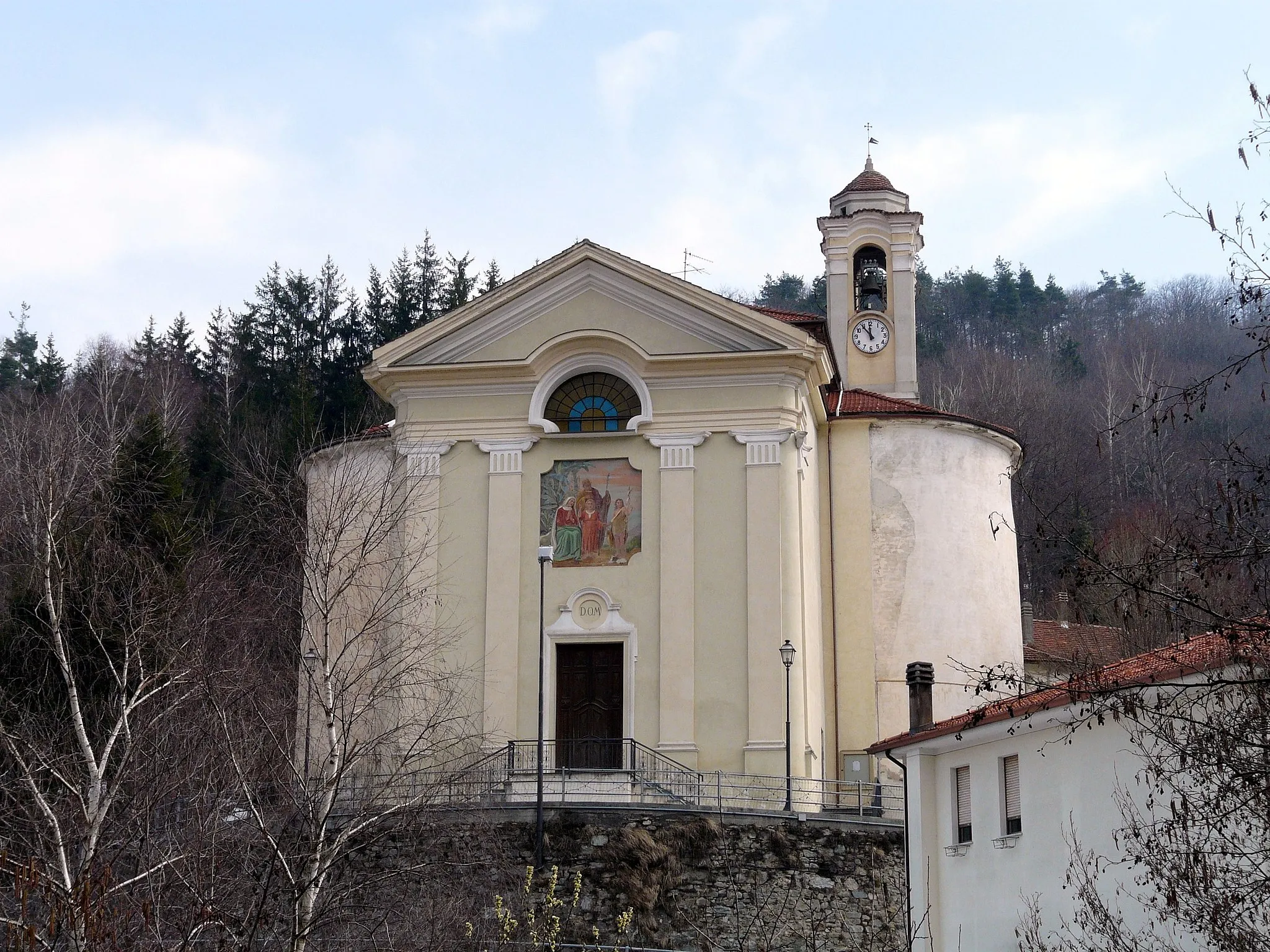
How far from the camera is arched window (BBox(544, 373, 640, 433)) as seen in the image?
3061 centimetres

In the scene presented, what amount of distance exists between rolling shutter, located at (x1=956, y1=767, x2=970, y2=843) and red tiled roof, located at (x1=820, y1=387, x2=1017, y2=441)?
1424 cm

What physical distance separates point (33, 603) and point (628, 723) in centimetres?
1014

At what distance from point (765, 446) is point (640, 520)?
262 cm

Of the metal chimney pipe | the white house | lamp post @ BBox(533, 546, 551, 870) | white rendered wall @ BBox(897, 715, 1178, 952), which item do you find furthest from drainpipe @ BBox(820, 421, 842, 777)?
white rendered wall @ BBox(897, 715, 1178, 952)

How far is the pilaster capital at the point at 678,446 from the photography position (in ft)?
98.3

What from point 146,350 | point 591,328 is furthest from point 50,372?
point 591,328

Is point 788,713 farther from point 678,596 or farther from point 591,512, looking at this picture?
point 591,512

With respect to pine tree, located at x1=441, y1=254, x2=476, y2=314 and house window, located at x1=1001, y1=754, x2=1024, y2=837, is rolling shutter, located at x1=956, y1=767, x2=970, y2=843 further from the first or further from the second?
pine tree, located at x1=441, y1=254, x2=476, y2=314

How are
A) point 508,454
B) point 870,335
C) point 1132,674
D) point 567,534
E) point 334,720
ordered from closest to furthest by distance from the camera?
point 1132,674, point 334,720, point 567,534, point 508,454, point 870,335

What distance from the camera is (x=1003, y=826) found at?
19234 mm

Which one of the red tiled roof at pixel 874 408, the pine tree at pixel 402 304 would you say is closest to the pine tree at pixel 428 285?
the pine tree at pixel 402 304

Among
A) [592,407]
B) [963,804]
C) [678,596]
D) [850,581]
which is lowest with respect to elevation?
[963,804]

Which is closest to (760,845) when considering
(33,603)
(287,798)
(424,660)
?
(424,660)

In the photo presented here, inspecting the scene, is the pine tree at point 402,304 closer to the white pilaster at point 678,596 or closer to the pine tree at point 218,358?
the pine tree at point 218,358
